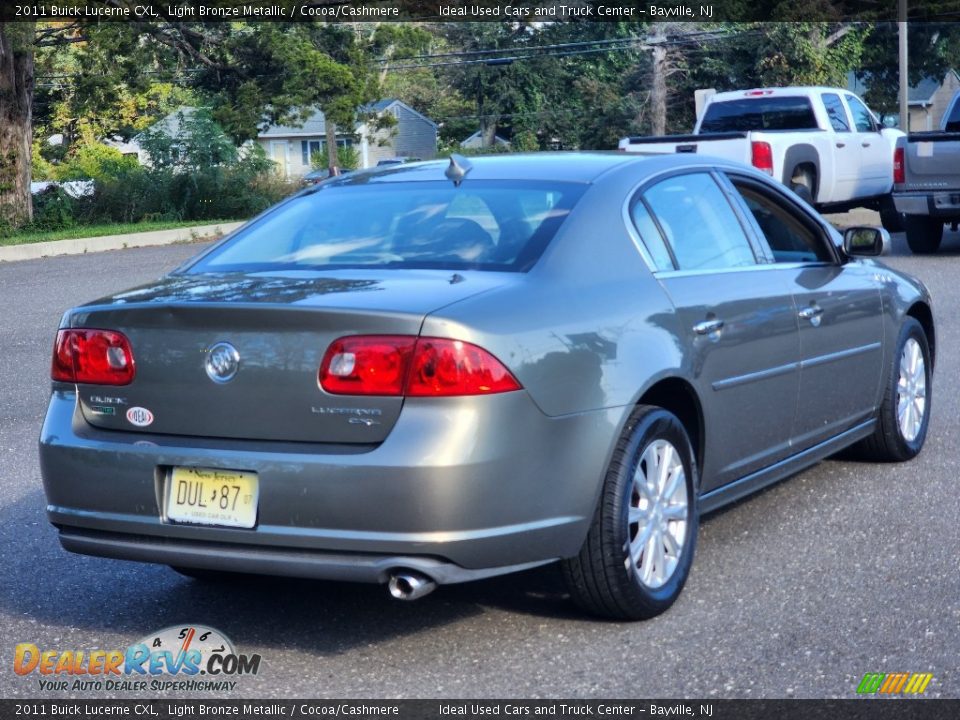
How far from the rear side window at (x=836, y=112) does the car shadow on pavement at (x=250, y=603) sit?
15.9 meters

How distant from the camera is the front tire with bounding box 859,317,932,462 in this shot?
22.2 feet

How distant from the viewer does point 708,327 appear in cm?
509

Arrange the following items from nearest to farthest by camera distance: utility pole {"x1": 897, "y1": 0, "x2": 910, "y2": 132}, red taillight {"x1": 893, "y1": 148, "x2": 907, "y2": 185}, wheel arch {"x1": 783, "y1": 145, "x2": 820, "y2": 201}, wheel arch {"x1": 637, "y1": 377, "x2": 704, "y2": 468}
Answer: wheel arch {"x1": 637, "y1": 377, "x2": 704, "y2": 468}, red taillight {"x1": 893, "y1": 148, "x2": 907, "y2": 185}, wheel arch {"x1": 783, "y1": 145, "x2": 820, "y2": 201}, utility pole {"x1": 897, "y1": 0, "x2": 910, "y2": 132}

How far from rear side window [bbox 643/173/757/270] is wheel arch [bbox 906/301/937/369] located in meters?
1.76

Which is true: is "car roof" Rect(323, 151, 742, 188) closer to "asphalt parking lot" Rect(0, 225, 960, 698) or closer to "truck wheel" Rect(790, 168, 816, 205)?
"asphalt parking lot" Rect(0, 225, 960, 698)

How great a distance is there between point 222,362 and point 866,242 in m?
3.42

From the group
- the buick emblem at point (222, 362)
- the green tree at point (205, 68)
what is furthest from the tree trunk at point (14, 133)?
the buick emblem at point (222, 362)

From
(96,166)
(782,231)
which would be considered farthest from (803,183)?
(96,166)

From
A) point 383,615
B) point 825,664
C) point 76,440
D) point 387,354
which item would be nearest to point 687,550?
point 825,664

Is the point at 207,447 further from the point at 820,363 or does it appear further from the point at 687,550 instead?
the point at 820,363

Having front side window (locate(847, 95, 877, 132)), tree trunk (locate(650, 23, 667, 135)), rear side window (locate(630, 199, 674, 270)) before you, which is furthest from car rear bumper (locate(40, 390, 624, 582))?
tree trunk (locate(650, 23, 667, 135))

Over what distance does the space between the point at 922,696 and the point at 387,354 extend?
1821 mm

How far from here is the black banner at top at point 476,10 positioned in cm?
2853

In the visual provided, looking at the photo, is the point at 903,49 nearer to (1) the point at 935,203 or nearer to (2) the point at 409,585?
(1) the point at 935,203
